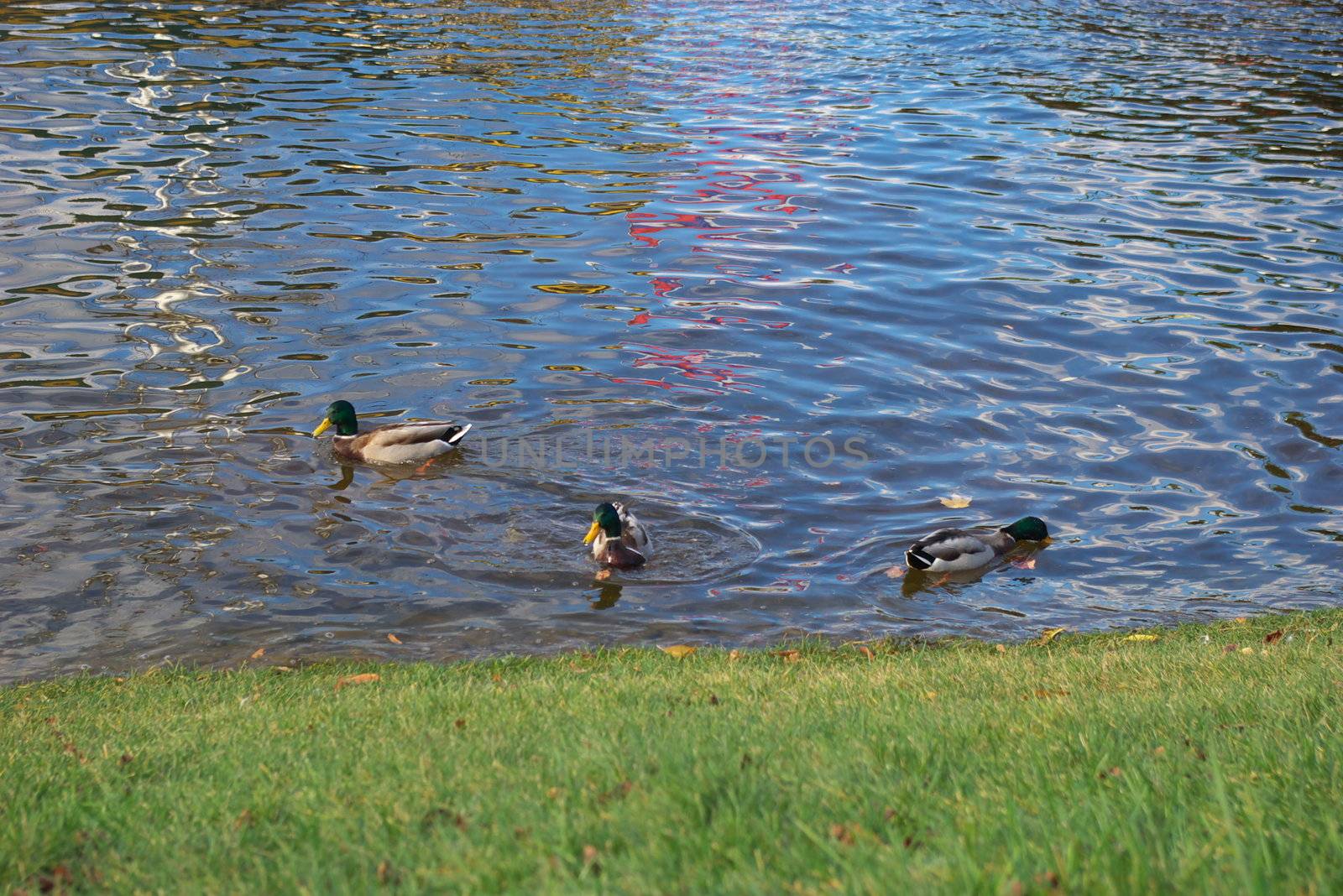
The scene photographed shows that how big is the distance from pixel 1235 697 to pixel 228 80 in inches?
992

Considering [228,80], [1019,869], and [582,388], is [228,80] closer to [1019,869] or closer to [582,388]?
[582,388]

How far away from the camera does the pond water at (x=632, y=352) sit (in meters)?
10.3

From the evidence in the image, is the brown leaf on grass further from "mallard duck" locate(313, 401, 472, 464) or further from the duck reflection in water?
"mallard duck" locate(313, 401, 472, 464)

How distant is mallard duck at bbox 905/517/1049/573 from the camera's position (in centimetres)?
1066

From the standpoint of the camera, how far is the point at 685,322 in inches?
623

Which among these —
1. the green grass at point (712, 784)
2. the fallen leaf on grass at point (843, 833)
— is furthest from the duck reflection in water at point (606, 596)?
the fallen leaf on grass at point (843, 833)

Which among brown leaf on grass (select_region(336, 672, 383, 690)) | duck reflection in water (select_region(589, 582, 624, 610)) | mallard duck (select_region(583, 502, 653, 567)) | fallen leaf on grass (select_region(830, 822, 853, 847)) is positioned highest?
fallen leaf on grass (select_region(830, 822, 853, 847))

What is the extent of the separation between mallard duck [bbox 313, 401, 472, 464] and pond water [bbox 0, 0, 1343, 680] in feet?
0.72

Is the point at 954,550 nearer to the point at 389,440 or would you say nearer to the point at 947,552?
the point at 947,552

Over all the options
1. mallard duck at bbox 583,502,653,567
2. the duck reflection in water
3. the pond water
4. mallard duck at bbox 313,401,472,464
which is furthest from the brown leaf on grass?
mallard duck at bbox 313,401,472,464

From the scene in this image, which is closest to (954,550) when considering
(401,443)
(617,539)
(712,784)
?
(617,539)

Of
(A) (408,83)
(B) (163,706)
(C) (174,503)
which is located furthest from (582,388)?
(A) (408,83)

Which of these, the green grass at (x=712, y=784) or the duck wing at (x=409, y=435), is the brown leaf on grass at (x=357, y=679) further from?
the duck wing at (x=409, y=435)

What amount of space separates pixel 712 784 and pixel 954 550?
673 centimetres
